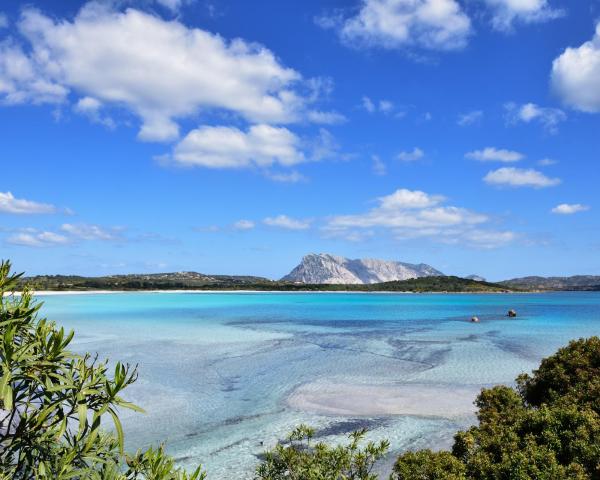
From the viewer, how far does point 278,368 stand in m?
31.5

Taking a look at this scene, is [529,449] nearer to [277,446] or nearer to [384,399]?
[277,446]

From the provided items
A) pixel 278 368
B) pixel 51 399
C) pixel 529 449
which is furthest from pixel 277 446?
pixel 278 368

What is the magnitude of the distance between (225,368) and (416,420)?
50.8 ft

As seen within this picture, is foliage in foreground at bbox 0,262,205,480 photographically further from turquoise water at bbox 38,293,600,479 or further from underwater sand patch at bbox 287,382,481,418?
underwater sand patch at bbox 287,382,481,418

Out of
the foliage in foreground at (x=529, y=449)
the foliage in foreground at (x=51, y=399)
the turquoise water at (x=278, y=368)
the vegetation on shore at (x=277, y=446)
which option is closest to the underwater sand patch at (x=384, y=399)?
the turquoise water at (x=278, y=368)

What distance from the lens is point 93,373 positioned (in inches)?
248

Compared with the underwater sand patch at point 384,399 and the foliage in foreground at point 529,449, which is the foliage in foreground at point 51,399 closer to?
the foliage in foreground at point 529,449

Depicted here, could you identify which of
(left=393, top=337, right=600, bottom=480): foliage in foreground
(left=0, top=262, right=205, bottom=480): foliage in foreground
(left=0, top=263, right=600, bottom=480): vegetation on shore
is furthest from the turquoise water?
(left=0, top=262, right=205, bottom=480): foliage in foreground

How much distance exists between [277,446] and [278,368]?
22121 millimetres

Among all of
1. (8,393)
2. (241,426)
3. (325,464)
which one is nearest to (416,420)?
(241,426)

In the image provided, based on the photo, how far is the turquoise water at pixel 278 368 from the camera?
18453 millimetres

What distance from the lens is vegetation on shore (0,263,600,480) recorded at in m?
5.87

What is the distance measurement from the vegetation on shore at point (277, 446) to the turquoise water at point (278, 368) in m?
4.29

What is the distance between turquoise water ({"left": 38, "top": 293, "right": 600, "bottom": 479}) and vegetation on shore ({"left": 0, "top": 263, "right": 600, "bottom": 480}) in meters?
4.29
